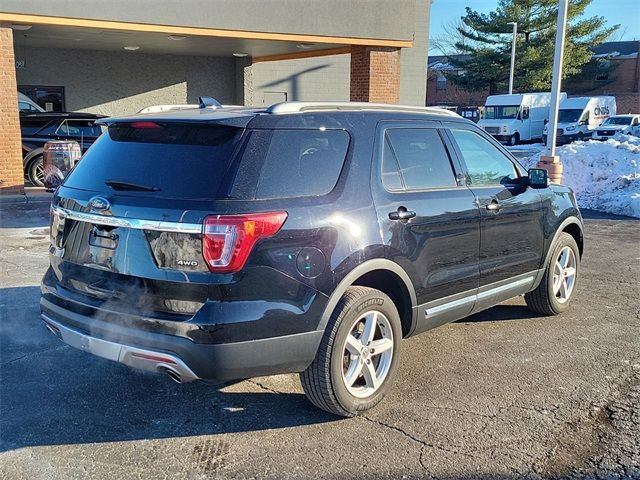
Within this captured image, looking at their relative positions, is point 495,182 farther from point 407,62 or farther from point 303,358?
point 407,62

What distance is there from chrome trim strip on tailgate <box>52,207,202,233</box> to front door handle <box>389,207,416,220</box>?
1.33 metres

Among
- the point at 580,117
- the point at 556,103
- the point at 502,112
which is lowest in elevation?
the point at 556,103

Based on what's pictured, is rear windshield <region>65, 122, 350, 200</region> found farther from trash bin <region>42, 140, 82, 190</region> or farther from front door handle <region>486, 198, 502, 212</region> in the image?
trash bin <region>42, 140, 82, 190</region>

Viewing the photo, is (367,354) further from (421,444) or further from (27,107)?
(27,107)

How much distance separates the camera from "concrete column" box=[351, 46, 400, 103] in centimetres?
1462

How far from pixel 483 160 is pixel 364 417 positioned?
7.75ft

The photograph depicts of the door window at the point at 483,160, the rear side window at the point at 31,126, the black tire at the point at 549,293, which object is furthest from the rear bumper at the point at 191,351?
the rear side window at the point at 31,126

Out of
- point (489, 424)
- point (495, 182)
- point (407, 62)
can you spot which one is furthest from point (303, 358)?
point (407, 62)

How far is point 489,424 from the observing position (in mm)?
3789

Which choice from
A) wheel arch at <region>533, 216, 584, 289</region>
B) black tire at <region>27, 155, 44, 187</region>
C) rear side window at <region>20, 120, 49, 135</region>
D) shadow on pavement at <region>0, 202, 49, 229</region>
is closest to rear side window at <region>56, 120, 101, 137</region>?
rear side window at <region>20, 120, 49, 135</region>

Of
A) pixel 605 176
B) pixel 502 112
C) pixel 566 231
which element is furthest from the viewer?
pixel 502 112

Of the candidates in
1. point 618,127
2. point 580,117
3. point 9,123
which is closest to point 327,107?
point 9,123

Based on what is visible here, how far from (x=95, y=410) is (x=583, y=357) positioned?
355 cm

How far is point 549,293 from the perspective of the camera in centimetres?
572
